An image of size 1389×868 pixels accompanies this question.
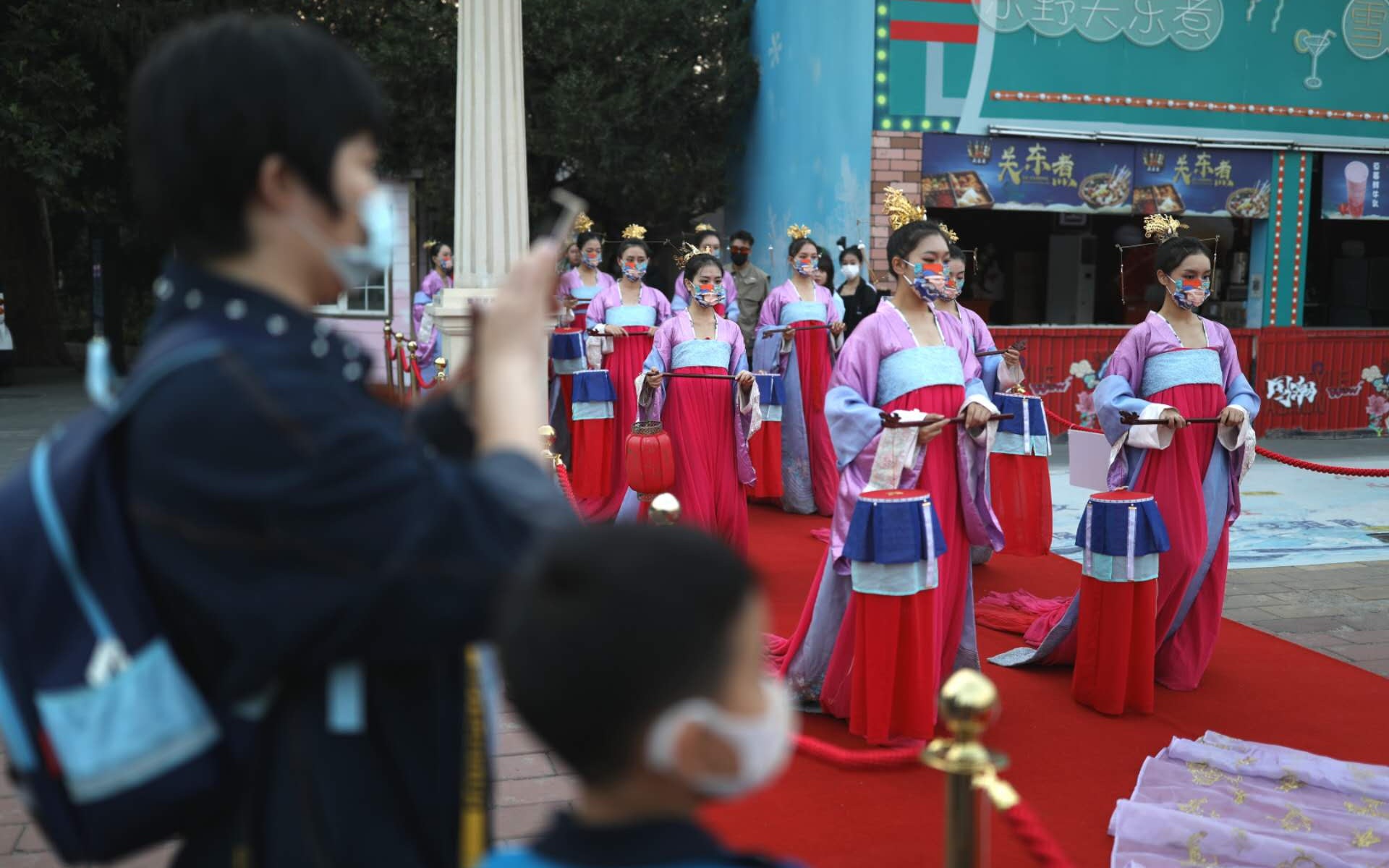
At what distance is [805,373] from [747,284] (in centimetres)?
249

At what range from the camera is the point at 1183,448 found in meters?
5.07

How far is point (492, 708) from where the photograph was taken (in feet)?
4.33

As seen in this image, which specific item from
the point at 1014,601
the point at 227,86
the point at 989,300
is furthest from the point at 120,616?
the point at 989,300

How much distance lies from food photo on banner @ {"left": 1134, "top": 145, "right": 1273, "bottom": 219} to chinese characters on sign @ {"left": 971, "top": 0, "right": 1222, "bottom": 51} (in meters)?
1.04

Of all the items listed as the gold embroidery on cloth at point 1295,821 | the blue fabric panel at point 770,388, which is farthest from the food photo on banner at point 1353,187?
the gold embroidery on cloth at point 1295,821

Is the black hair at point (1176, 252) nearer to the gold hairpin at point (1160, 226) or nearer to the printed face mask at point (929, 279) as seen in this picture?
the gold hairpin at point (1160, 226)

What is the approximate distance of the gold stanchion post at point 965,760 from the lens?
1.76 metres

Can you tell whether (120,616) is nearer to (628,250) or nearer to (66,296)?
(628,250)

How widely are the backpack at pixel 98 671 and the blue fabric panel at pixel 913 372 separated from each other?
363cm

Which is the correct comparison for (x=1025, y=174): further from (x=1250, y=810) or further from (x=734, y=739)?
(x=734, y=739)

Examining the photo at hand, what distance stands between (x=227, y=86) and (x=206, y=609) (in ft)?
1.55

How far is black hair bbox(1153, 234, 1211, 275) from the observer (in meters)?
5.10

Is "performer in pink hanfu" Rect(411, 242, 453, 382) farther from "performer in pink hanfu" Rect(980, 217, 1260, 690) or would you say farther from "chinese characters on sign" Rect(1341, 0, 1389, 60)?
"chinese characters on sign" Rect(1341, 0, 1389, 60)

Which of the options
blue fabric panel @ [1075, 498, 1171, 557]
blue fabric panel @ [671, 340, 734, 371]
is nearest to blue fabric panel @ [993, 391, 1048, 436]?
blue fabric panel @ [671, 340, 734, 371]
